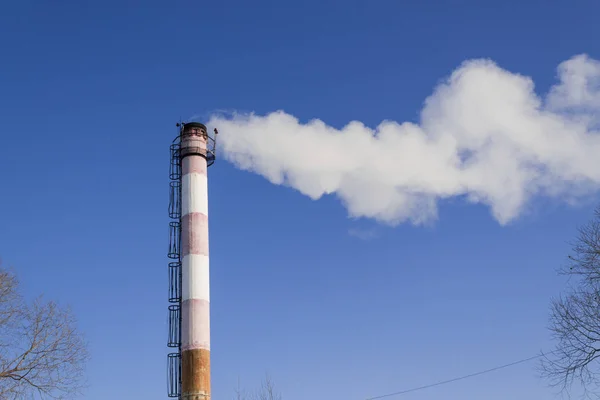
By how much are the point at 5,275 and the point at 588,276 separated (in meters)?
28.4

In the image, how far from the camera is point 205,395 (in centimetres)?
4084

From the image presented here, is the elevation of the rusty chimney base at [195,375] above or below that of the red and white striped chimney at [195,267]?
below

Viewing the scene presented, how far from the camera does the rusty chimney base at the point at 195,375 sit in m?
40.7

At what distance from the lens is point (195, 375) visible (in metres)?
40.8

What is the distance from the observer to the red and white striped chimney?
41.1 m

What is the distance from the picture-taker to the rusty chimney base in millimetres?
40688

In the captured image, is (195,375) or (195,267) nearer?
(195,375)

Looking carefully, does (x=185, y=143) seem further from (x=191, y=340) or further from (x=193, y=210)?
(x=191, y=340)

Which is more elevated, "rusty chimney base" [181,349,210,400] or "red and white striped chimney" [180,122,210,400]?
"red and white striped chimney" [180,122,210,400]

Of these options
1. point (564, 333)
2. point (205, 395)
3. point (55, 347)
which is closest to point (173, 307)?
point (205, 395)

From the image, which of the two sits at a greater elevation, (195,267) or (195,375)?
(195,267)

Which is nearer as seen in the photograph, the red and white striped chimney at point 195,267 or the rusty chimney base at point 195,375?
the rusty chimney base at point 195,375

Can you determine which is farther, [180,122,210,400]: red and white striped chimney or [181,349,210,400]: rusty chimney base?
[180,122,210,400]: red and white striped chimney

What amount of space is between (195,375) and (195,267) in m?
6.33
